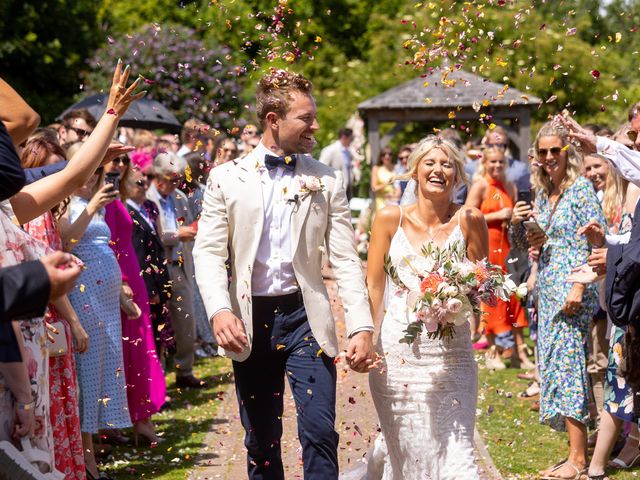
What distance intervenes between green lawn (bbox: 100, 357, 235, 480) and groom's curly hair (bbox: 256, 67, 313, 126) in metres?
2.92

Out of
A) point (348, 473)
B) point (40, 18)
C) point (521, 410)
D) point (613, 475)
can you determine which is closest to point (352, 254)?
point (348, 473)

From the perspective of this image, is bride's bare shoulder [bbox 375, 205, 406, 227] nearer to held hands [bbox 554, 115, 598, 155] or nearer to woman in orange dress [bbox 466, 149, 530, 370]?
held hands [bbox 554, 115, 598, 155]

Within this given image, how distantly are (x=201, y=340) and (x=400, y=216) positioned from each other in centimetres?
697

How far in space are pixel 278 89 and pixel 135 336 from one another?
337cm

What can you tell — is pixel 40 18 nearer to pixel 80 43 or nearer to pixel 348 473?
pixel 80 43

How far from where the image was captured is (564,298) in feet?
24.3

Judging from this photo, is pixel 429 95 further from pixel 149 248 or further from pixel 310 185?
pixel 310 185

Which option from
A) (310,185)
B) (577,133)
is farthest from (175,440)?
(577,133)

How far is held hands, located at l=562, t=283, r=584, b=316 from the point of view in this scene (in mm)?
7273

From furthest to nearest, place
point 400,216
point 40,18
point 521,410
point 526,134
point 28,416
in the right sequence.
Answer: point 40,18 → point 526,134 → point 521,410 → point 400,216 → point 28,416

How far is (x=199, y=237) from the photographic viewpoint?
5.52 m

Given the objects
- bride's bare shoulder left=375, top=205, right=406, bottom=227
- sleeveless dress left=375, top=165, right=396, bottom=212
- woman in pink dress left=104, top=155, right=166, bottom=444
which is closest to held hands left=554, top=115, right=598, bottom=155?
bride's bare shoulder left=375, top=205, right=406, bottom=227

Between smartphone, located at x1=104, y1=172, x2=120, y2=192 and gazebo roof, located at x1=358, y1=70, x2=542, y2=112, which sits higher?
gazebo roof, located at x1=358, y1=70, x2=542, y2=112

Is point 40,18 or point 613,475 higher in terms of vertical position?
point 40,18
